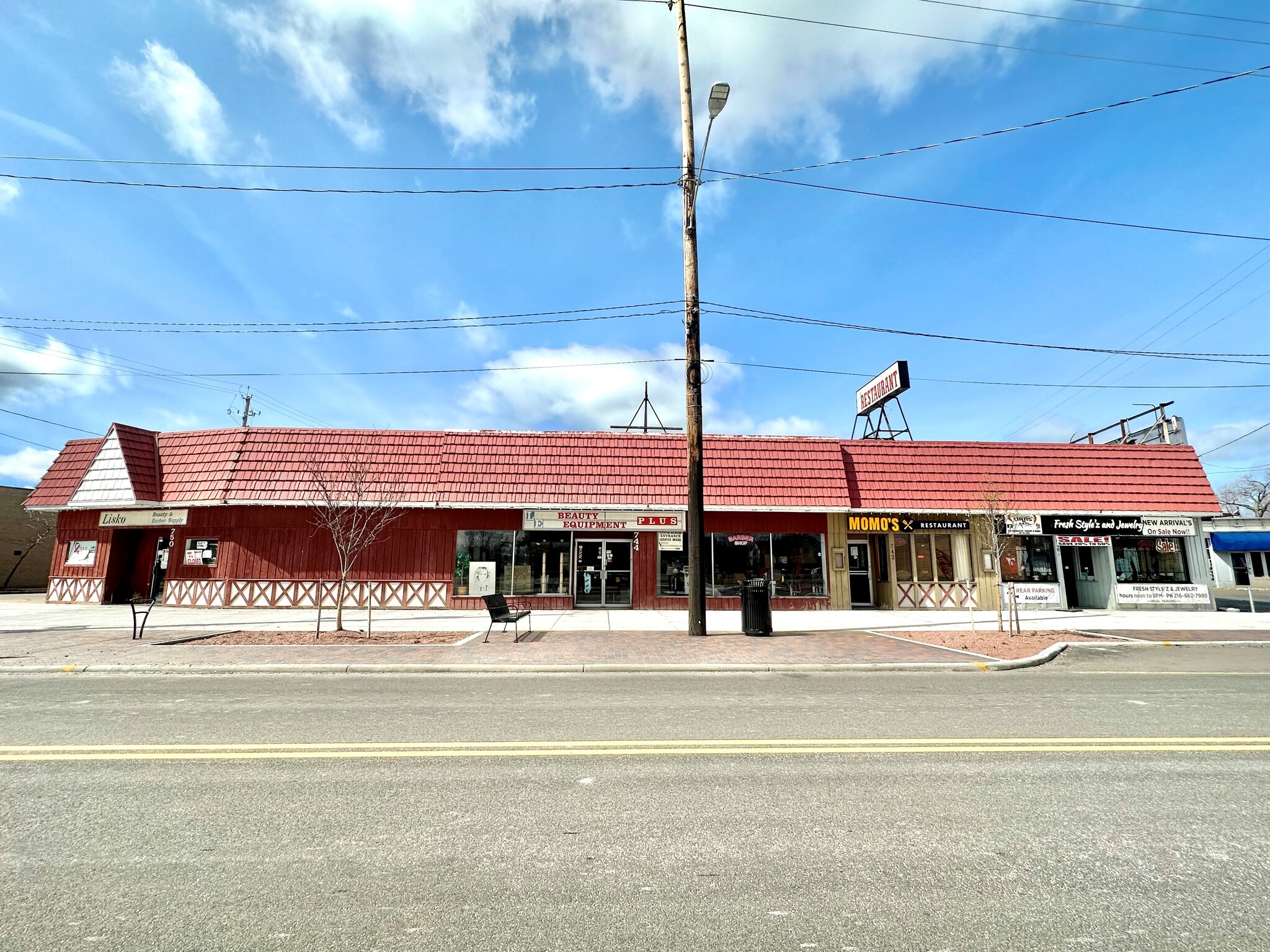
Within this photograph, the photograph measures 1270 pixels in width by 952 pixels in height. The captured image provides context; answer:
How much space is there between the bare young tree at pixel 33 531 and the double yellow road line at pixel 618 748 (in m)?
31.5

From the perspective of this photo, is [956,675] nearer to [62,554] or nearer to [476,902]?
[476,902]

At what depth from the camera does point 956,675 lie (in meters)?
9.86

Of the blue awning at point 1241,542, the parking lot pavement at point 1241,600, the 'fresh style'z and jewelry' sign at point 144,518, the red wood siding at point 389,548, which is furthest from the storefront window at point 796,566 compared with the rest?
the blue awning at point 1241,542

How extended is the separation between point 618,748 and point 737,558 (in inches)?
560

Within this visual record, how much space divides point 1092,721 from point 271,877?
794 centimetres

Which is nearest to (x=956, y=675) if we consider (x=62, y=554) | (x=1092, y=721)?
(x=1092, y=721)

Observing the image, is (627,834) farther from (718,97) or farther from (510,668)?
(718,97)

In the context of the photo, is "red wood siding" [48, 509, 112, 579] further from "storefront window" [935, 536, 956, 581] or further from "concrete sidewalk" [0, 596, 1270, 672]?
"storefront window" [935, 536, 956, 581]

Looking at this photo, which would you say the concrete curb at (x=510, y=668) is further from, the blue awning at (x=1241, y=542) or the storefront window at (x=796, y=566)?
the blue awning at (x=1241, y=542)

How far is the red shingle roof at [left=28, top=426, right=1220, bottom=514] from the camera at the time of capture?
755 inches

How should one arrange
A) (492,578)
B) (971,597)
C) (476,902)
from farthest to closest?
(971,597) → (492,578) → (476,902)

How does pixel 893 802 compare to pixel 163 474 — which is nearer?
pixel 893 802

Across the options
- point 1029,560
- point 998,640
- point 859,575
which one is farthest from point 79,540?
point 1029,560

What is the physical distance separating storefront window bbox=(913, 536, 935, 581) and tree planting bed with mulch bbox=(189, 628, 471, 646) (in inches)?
580
